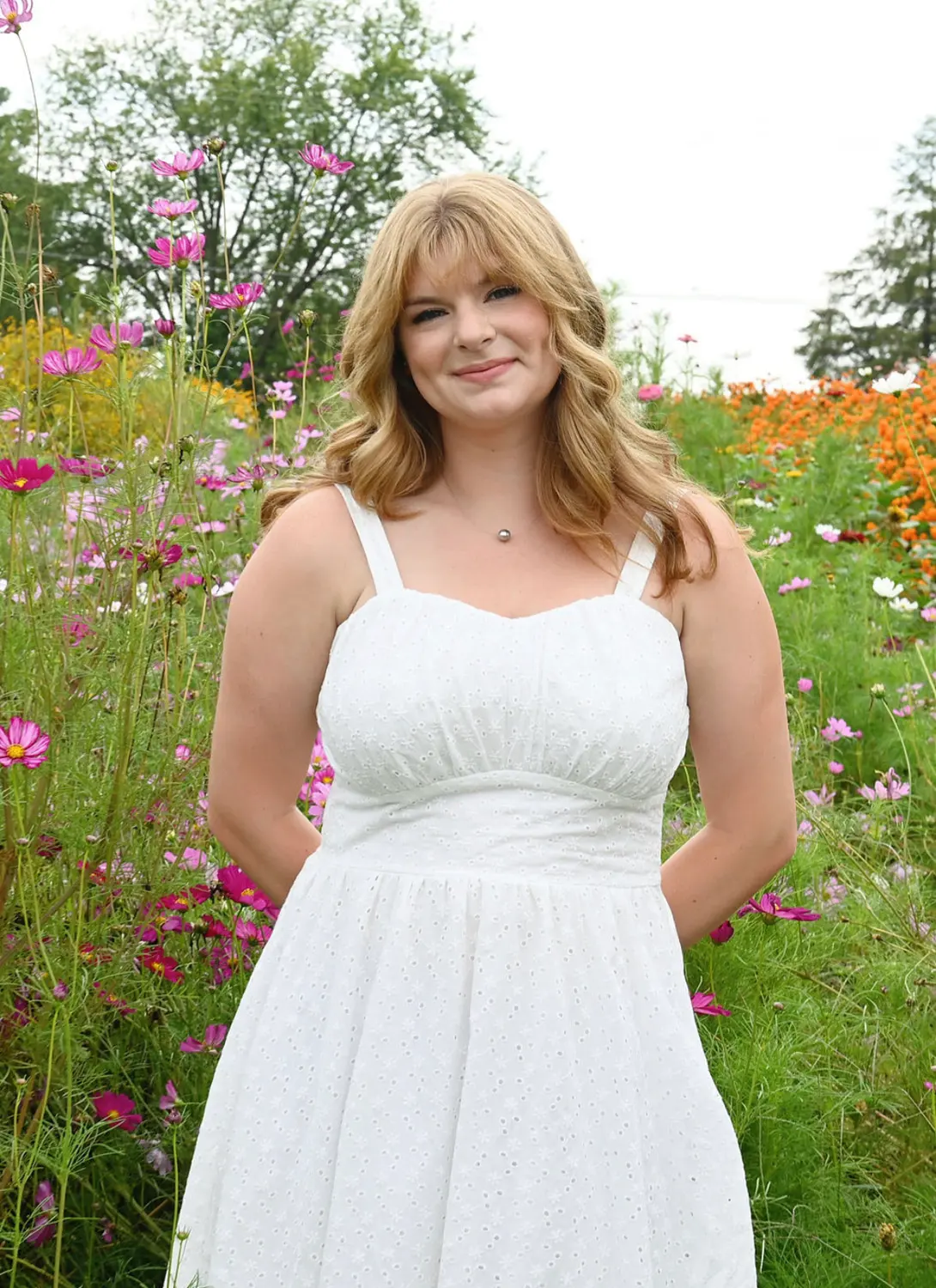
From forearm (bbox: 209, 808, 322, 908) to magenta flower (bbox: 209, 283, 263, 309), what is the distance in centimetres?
83

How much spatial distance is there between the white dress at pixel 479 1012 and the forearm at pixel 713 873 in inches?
7.5

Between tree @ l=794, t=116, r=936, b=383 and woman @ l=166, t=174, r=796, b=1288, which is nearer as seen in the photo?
woman @ l=166, t=174, r=796, b=1288

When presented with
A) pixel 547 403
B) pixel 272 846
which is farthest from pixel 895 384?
pixel 272 846

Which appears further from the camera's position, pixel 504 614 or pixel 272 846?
pixel 272 846

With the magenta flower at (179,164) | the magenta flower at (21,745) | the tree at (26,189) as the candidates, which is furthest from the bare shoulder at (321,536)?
the tree at (26,189)

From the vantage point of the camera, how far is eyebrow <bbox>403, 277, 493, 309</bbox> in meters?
1.77

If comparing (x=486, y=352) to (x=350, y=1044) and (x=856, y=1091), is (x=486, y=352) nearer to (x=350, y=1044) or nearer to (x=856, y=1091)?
(x=350, y=1044)

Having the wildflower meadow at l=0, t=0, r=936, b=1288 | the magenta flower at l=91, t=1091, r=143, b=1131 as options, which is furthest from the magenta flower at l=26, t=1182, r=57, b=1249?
the magenta flower at l=91, t=1091, r=143, b=1131

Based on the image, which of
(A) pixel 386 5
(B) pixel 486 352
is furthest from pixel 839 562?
(A) pixel 386 5

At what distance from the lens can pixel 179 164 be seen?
2242mm

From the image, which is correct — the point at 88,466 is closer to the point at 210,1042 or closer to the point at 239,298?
the point at 239,298

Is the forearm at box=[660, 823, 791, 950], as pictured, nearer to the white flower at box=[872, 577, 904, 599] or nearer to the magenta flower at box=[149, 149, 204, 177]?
the magenta flower at box=[149, 149, 204, 177]

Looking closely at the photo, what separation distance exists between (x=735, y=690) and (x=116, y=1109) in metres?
0.94

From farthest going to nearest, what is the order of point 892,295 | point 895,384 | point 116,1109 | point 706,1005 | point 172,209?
1. point 892,295
2. point 895,384
3. point 706,1005
4. point 172,209
5. point 116,1109
